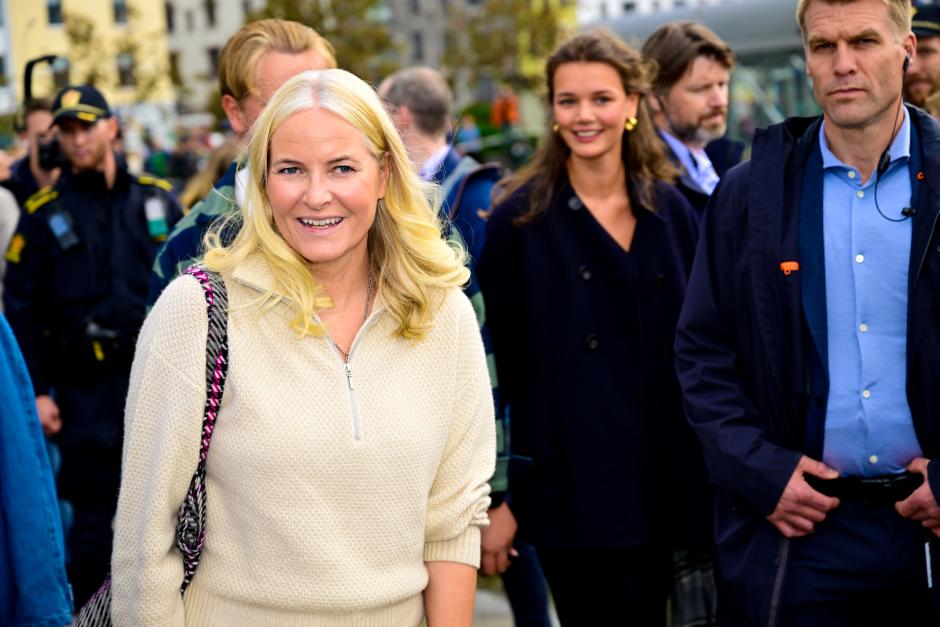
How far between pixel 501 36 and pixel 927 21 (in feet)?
146

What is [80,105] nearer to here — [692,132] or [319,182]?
[692,132]

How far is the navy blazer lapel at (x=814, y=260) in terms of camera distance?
3566mm

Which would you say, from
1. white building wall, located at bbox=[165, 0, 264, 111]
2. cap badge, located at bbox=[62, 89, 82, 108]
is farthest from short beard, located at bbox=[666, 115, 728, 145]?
white building wall, located at bbox=[165, 0, 264, 111]

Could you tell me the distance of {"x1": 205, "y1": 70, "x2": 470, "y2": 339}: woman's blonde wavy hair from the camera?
9.71ft

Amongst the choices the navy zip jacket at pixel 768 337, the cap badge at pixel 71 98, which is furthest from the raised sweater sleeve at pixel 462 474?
the cap badge at pixel 71 98

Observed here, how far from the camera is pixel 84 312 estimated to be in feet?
20.9

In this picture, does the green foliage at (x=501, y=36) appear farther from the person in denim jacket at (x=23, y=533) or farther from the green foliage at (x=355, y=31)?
the person in denim jacket at (x=23, y=533)

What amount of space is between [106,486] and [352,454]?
4029 mm

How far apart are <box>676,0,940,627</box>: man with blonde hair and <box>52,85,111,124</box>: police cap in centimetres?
394

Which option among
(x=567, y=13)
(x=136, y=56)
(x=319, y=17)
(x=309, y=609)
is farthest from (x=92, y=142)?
(x=567, y=13)

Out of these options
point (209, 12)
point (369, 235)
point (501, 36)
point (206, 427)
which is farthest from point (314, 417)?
point (209, 12)

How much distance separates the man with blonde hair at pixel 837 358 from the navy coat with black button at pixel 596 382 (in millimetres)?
807

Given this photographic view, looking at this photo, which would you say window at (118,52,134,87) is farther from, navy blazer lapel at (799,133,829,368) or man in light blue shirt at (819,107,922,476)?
man in light blue shirt at (819,107,922,476)

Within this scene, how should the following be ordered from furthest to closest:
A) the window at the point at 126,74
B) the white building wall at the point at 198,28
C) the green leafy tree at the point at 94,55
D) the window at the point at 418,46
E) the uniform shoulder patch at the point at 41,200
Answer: the white building wall at the point at 198,28 < the window at the point at 418,46 < the window at the point at 126,74 < the green leafy tree at the point at 94,55 < the uniform shoulder patch at the point at 41,200
